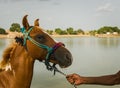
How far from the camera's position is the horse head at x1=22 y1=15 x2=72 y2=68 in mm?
4910

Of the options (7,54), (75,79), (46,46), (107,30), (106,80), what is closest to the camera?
(106,80)

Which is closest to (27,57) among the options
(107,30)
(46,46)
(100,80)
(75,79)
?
(46,46)

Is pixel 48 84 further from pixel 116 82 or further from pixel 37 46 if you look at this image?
pixel 116 82

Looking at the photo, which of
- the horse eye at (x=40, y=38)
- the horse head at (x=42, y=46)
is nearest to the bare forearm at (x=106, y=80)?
the horse head at (x=42, y=46)

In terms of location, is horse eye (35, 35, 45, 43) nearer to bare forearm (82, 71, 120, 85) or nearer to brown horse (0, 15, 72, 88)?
brown horse (0, 15, 72, 88)

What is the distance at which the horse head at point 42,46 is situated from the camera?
16.1 ft

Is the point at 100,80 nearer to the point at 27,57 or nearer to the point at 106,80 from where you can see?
the point at 106,80

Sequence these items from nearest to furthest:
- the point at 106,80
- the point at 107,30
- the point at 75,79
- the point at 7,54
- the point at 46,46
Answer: the point at 106,80
the point at 75,79
the point at 46,46
the point at 7,54
the point at 107,30

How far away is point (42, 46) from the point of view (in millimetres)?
4980

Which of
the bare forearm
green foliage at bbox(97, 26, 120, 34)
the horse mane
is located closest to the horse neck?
the horse mane

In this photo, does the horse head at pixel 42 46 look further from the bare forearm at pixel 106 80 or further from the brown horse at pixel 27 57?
the bare forearm at pixel 106 80

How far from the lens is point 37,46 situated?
196 inches

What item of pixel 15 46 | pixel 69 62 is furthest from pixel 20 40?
pixel 69 62

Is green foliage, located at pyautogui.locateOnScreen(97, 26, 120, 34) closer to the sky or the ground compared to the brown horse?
closer to the ground
